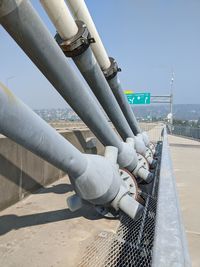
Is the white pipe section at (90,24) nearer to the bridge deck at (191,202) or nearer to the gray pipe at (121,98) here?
the gray pipe at (121,98)

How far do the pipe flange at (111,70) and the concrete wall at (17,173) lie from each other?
2.09 m

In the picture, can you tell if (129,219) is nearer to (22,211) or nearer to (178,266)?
(22,211)

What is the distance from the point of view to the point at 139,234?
409 cm

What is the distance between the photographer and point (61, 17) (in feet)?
12.7

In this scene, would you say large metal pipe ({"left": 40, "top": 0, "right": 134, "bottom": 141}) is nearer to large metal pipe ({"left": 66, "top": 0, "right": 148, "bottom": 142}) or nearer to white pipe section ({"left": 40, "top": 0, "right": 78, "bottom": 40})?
white pipe section ({"left": 40, "top": 0, "right": 78, "bottom": 40})

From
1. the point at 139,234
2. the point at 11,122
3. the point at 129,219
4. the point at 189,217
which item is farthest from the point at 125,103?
the point at 11,122

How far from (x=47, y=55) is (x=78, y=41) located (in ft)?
3.58

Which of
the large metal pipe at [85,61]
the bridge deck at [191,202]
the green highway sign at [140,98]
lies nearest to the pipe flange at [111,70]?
the large metal pipe at [85,61]

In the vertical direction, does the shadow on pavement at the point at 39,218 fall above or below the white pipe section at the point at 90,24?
below

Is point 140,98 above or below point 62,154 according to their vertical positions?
above

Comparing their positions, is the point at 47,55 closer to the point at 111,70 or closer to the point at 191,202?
the point at 111,70

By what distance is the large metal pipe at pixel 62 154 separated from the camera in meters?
2.43

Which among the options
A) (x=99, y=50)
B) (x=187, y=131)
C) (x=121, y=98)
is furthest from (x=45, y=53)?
(x=187, y=131)

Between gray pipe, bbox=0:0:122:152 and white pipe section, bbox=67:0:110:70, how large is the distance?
139 centimetres
